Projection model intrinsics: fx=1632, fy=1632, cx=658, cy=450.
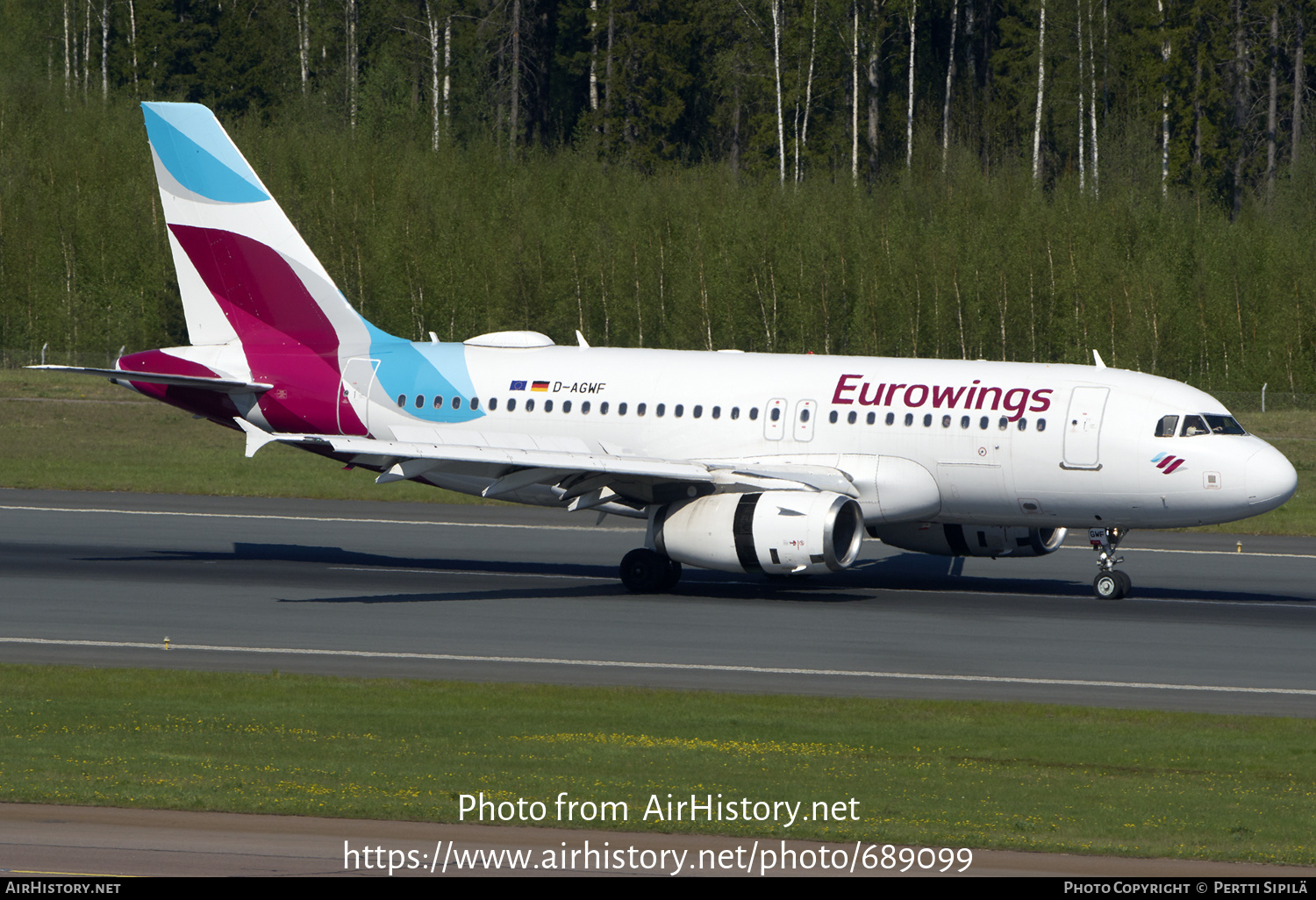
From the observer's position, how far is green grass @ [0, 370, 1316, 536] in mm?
47875

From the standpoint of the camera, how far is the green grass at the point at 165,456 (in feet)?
157

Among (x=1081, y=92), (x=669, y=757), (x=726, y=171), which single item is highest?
(x=1081, y=92)

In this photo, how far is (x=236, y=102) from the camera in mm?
107875

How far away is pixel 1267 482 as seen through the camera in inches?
1161

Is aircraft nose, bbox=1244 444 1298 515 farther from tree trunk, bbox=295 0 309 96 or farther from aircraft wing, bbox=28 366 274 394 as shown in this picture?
tree trunk, bbox=295 0 309 96

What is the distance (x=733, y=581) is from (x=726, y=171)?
5085 cm

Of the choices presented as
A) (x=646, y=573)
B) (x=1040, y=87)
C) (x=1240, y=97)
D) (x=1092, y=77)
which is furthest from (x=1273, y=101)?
(x=646, y=573)

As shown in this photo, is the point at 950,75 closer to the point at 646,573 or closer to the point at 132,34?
the point at 132,34

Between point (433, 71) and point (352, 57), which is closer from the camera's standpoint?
point (433, 71)

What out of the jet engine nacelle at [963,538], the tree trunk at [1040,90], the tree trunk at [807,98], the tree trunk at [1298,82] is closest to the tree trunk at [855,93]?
the tree trunk at [807,98]

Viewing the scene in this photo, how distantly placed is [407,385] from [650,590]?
22.8 feet

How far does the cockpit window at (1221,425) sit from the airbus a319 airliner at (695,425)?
0.04 m

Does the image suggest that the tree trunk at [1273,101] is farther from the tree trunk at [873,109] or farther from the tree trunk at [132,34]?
the tree trunk at [132,34]

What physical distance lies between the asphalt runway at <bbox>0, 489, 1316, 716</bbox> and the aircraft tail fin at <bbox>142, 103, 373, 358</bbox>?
5061mm
